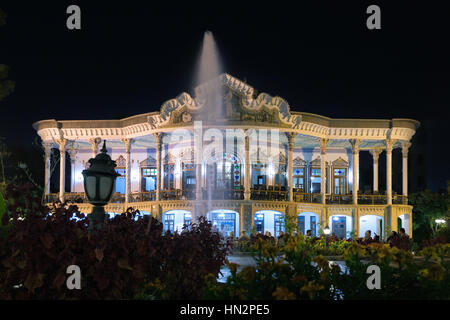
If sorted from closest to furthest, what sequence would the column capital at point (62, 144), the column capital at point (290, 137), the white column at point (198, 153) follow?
the white column at point (198, 153) → the column capital at point (290, 137) → the column capital at point (62, 144)

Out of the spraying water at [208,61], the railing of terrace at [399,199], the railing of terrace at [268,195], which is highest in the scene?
the spraying water at [208,61]

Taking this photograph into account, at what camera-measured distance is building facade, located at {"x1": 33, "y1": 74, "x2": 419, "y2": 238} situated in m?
26.4

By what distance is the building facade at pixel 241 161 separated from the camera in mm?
26438

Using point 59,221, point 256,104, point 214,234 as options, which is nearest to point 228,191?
point 256,104

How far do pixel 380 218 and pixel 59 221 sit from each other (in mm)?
27822

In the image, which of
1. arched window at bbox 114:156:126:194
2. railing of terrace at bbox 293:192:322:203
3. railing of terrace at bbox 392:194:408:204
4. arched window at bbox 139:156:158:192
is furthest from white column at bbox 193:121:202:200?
railing of terrace at bbox 392:194:408:204

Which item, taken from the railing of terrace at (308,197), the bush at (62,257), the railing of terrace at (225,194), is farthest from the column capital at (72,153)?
the bush at (62,257)

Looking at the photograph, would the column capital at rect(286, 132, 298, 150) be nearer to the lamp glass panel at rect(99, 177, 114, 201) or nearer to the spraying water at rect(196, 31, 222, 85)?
the spraying water at rect(196, 31, 222, 85)

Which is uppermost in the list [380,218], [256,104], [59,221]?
[256,104]

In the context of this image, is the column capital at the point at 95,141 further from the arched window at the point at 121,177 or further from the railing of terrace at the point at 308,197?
the railing of terrace at the point at 308,197

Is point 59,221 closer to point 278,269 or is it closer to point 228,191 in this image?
point 278,269

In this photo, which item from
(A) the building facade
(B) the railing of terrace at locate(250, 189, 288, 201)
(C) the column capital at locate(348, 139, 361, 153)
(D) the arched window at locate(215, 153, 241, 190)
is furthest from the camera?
(D) the arched window at locate(215, 153, 241, 190)
